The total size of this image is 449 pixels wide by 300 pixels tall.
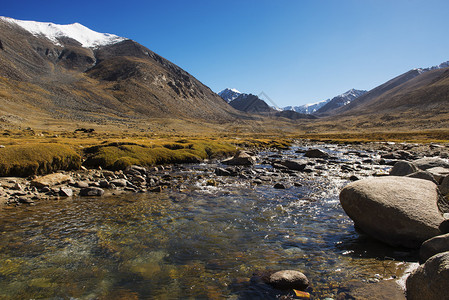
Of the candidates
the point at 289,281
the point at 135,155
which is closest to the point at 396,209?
the point at 289,281

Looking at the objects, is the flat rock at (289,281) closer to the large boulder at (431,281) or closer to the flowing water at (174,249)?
the flowing water at (174,249)

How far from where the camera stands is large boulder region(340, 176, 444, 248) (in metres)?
8.20

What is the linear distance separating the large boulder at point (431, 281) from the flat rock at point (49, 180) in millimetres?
18968

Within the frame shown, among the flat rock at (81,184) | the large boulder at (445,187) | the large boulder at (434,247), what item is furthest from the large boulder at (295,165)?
the flat rock at (81,184)

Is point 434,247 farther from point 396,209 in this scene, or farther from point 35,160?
point 35,160

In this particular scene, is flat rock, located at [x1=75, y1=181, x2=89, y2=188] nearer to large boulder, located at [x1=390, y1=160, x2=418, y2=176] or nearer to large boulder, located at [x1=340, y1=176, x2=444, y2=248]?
large boulder, located at [x1=340, y1=176, x2=444, y2=248]

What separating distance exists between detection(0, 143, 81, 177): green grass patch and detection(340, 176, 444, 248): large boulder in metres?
21.0

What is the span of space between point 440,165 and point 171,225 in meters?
21.6

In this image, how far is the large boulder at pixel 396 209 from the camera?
820 cm

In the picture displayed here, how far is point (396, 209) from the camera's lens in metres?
8.59

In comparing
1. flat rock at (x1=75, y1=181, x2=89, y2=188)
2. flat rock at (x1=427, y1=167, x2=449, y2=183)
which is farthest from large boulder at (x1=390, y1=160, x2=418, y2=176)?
flat rock at (x1=75, y1=181, x2=89, y2=188)

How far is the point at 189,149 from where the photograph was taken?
113 feet

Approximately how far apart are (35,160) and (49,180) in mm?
3471

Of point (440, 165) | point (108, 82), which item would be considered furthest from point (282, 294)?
point (108, 82)
